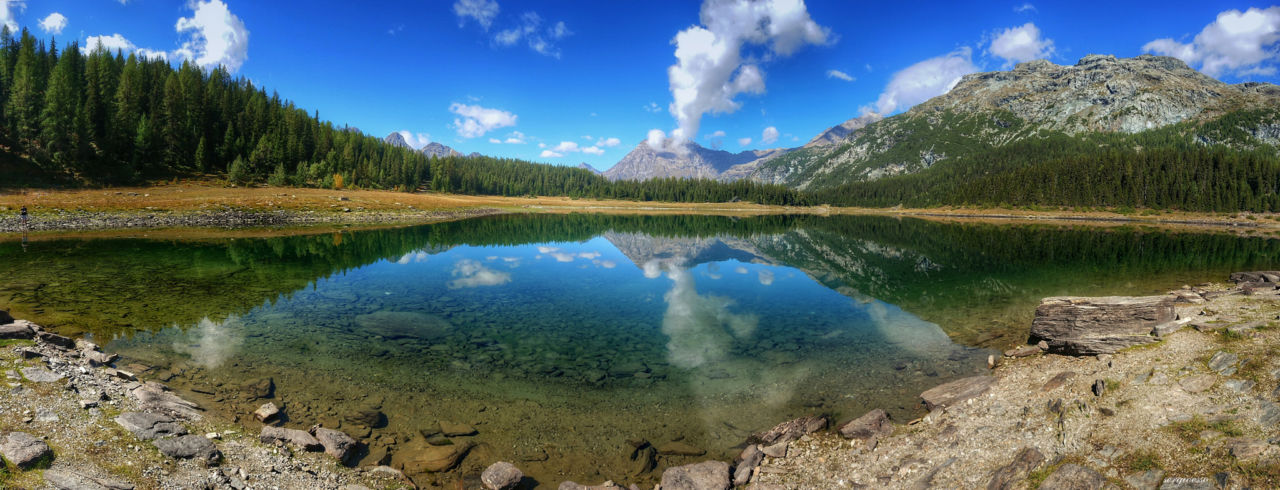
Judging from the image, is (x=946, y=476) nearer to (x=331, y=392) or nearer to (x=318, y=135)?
(x=331, y=392)

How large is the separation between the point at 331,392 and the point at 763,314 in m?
17.2

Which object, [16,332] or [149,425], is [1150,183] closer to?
[149,425]

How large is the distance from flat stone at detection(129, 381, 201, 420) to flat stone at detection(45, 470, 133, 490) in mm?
3767

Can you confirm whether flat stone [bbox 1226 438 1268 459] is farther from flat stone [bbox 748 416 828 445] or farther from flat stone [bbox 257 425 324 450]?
flat stone [bbox 257 425 324 450]

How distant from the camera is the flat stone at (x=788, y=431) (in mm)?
10414

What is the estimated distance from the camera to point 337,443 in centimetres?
905

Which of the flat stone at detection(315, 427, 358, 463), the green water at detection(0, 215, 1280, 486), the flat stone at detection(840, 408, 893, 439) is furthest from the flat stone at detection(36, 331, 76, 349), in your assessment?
the flat stone at detection(840, 408, 893, 439)

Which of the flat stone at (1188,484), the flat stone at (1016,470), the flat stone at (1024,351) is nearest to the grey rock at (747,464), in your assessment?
the flat stone at (1016,470)

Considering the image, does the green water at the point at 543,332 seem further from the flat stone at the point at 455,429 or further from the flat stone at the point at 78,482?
the flat stone at the point at 78,482

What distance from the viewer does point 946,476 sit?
7.82 metres

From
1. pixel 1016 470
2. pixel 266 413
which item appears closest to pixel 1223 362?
pixel 1016 470

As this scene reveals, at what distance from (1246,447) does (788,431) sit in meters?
6.78

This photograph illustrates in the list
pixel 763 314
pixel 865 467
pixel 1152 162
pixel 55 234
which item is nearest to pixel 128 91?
pixel 55 234

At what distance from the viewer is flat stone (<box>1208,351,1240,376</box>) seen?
29.9ft
